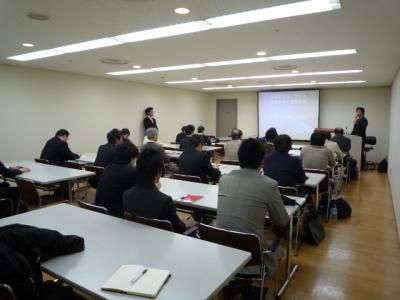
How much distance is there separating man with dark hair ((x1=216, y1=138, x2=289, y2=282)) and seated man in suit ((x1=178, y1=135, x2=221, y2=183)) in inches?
70.3

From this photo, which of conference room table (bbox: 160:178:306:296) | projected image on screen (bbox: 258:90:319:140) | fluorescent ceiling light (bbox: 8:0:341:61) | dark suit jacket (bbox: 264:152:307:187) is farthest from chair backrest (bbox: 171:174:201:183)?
projected image on screen (bbox: 258:90:319:140)

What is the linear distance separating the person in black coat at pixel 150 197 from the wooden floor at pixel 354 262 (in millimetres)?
1364

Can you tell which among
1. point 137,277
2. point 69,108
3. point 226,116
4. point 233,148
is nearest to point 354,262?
point 137,277

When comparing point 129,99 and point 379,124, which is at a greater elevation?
point 129,99

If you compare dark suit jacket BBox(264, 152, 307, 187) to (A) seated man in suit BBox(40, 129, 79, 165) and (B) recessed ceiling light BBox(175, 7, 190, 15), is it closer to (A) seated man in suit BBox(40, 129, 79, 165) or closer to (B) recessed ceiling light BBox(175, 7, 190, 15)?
(B) recessed ceiling light BBox(175, 7, 190, 15)

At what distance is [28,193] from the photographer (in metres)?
3.61

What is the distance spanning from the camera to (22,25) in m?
3.65

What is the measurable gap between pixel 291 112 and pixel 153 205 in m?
10.4

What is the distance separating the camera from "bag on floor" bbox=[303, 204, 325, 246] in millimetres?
3676

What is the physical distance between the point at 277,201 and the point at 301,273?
136 cm

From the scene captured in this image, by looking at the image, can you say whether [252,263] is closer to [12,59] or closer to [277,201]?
[277,201]

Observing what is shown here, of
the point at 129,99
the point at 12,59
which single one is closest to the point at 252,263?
the point at 12,59

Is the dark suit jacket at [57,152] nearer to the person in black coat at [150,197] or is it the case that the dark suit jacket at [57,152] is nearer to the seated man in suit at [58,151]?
the seated man in suit at [58,151]

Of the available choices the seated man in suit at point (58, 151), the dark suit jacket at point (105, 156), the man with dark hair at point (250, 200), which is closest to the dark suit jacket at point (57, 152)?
the seated man in suit at point (58, 151)
